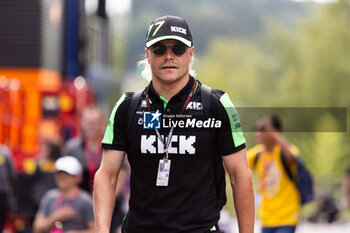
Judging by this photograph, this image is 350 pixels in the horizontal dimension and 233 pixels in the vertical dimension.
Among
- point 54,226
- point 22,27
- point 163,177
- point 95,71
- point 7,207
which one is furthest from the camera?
point 22,27

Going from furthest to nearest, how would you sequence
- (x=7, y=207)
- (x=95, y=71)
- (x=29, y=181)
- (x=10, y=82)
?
(x=95, y=71), (x=10, y=82), (x=29, y=181), (x=7, y=207)

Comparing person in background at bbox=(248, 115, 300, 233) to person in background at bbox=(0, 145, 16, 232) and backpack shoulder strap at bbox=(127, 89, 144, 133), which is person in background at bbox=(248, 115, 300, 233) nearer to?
person in background at bbox=(0, 145, 16, 232)

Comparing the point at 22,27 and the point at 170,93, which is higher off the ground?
the point at 22,27

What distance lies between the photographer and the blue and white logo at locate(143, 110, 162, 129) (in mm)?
3846

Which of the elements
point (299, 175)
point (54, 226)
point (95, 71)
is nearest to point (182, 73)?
point (54, 226)

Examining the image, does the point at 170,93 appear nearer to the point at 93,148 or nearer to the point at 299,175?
the point at 93,148

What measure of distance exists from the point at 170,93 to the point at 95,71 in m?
14.6

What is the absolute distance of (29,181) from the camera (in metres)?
11.6

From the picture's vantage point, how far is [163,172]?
379 centimetres

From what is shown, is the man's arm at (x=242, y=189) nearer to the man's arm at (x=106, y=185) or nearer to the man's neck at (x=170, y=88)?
the man's neck at (x=170, y=88)

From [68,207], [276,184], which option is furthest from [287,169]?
[68,207]

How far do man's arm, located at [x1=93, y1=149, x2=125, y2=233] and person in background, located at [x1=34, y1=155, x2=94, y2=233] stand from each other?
2941 mm

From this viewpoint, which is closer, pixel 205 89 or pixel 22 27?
pixel 205 89

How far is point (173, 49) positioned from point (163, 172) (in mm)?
617
